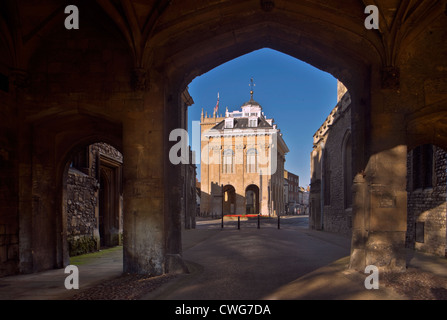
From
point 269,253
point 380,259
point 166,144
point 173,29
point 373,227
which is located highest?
point 173,29

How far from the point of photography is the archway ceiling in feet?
22.4

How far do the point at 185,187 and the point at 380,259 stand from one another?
1566cm

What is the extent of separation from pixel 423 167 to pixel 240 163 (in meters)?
34.7

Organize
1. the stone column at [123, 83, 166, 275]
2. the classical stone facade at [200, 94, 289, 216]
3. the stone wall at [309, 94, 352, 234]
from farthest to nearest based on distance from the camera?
the classical stone facade at [200, 94, 289, 216] < the stone wall at [309, 94, 352, 234] < the stone column at [123, 83, 166, 275]

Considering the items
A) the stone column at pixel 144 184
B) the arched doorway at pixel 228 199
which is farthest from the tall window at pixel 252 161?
the stone column at pixel 144 184

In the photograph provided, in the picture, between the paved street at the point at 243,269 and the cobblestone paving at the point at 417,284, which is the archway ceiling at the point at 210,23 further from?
the paved street at the point at 243,269

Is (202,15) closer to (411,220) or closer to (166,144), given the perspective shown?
(166,144)

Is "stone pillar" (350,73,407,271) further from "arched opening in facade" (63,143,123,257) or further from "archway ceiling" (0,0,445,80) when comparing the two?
"arched opening in facade" (63,143,123,257)

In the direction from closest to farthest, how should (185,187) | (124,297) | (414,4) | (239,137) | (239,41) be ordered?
1. (124,297)
2. (414,4)
3. (239,41)
4. (185,187)
5. (239,137)

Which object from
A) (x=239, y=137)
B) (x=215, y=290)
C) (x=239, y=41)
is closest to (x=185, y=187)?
(x=239, y=41)

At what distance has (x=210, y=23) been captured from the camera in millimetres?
7242

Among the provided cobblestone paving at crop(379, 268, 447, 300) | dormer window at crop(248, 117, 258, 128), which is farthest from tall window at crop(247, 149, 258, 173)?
cobblestone paving at crop(379, 268, 447, 300)

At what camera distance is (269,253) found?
9.78m

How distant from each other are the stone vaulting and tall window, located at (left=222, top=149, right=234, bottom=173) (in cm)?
3881
